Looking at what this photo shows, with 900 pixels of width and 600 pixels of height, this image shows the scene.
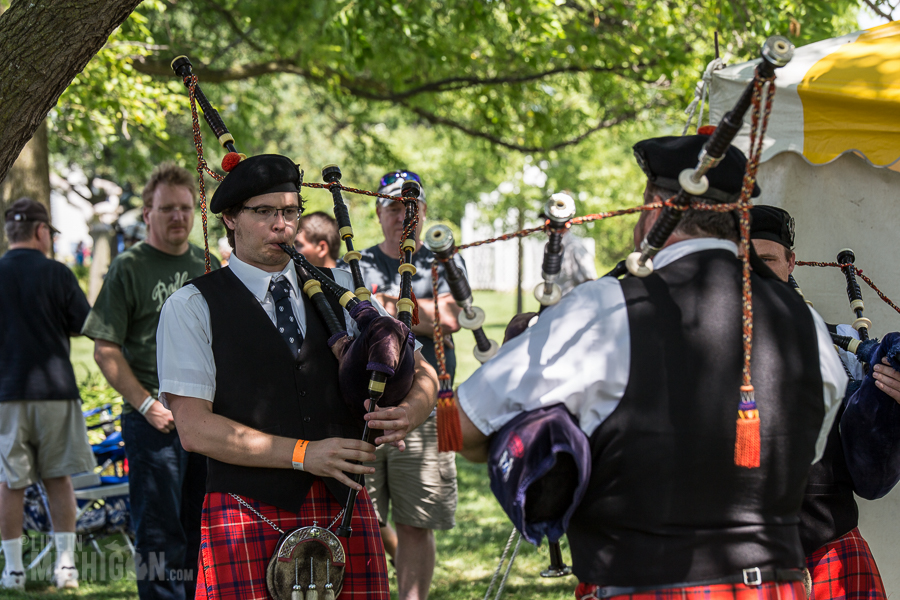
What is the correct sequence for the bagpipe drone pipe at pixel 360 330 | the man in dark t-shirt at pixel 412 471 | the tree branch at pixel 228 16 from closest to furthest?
the bagpipe drone pipe at pixel 360 330, the man in dark t-shirt at pixel 412 471, the tree branch at pixel 228 16

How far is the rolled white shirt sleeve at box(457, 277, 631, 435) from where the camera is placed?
157 cm

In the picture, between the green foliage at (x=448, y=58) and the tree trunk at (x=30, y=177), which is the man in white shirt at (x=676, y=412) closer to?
the green foliage at (x=448, y=58)

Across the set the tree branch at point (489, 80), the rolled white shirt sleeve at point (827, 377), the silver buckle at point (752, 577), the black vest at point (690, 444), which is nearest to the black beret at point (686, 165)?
the black vest at point (690, 444)

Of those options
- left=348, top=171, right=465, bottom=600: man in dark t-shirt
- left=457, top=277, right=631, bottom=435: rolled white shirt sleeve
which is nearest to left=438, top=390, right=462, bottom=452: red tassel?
left=457, top=277, right=631, bottom=435: rolled white shirt sleeve

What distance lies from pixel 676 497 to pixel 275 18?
660 centimetres

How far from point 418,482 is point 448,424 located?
2077 mm

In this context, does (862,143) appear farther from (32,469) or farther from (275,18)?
(275,18)

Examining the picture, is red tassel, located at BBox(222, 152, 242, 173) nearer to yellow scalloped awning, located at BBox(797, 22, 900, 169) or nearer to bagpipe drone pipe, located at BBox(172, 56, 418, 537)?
bagpipe drone pipe, located at BBox(172, 56, 418, 537)

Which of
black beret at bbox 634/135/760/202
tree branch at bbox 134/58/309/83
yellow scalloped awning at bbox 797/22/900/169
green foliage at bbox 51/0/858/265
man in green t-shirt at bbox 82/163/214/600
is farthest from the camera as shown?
tree branch at bbox 134/58/309/83

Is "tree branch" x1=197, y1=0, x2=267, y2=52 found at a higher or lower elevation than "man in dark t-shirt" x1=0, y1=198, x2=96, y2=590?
higher

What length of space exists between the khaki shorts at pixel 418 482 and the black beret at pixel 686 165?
222 cm

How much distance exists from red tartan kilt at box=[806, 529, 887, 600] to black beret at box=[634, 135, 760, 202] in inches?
51.2

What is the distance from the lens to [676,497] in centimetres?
157

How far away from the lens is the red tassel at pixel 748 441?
4.98ft
